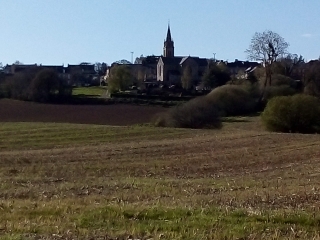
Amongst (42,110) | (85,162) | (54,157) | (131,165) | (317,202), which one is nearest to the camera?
(317,202)

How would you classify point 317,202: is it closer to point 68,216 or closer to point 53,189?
point 68,216

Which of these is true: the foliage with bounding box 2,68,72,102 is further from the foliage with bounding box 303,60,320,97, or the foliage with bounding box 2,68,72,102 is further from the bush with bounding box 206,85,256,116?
the foliage with bounding box 303,60,320,97

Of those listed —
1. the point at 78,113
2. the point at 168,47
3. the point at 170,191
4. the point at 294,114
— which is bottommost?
the point at 78,113

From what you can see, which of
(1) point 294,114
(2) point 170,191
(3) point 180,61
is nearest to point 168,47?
(3) point 180,61

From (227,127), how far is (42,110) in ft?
82.6

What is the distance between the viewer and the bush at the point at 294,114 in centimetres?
5216

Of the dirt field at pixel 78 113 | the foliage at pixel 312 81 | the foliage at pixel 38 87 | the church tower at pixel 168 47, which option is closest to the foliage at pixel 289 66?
the foliage at pixel 312 81

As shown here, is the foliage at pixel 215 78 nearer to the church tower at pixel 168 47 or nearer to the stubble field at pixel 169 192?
the stubble field at pixel 169 192

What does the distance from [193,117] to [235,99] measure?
54.2ft

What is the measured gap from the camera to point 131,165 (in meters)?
26.6

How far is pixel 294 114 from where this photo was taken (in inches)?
2083

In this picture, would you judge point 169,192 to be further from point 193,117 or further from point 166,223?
point 193,117

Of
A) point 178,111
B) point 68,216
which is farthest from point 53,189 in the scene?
point 178,111

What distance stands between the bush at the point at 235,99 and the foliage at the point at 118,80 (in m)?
29.1
